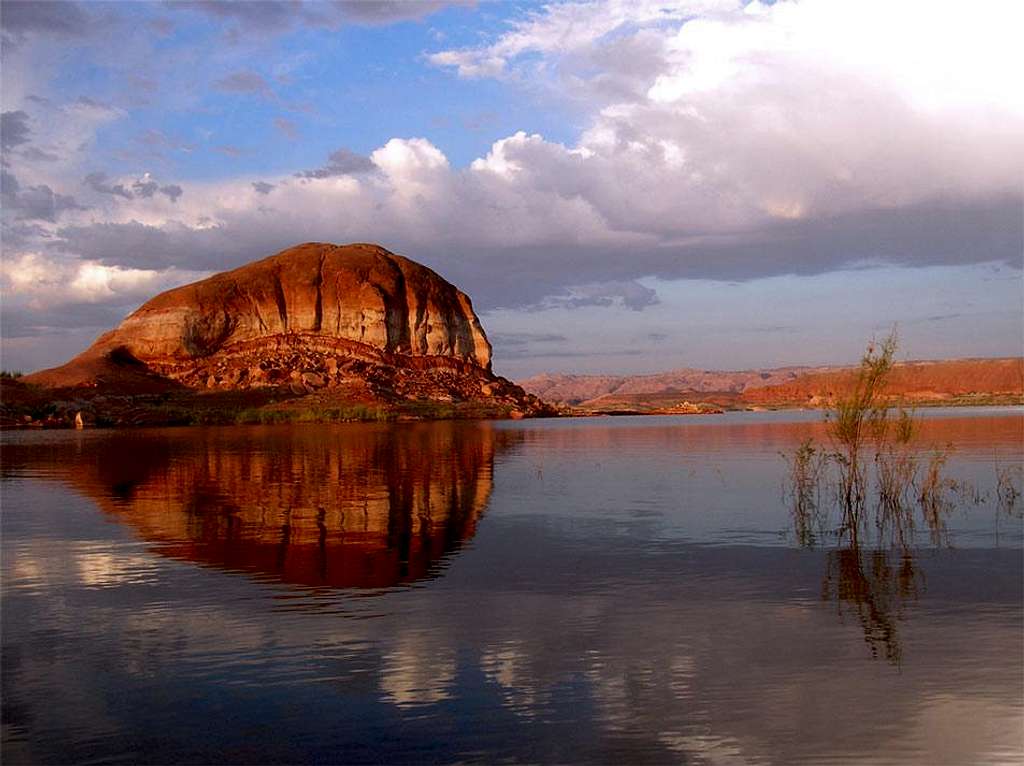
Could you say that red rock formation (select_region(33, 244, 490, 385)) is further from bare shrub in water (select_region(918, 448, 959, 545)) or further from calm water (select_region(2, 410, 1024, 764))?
bare shrub in water (select_region(918, 448, 959, 545))

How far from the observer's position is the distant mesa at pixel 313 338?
11850cm

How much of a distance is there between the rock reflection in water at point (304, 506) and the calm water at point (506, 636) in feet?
0.43

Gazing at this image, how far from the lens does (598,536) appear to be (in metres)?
16.9

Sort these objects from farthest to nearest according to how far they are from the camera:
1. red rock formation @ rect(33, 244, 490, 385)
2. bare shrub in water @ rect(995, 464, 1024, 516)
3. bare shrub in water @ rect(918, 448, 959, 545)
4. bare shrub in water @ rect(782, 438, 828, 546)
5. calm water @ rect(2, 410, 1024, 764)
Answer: red rock formation @ rect(33, 244, 490, 385)
bare shrub in water @ rect(995, 464, 1024, 516)
bare shrub in water @ rect(918, 448, 959, 545)
bare shrub in water @ rect(782, 438, 828, 546)
calm water @ rect(2, 410, 1024, 764)

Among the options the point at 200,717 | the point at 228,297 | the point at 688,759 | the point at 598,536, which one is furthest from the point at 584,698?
the point at 228,297

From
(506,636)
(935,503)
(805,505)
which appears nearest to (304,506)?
(805,505)

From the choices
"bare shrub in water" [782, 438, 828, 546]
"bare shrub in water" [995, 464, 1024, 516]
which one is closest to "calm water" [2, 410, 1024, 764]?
"bare shrub in water" [995, 464, 1024, 516]

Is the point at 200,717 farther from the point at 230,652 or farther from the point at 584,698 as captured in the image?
the point at 584,698

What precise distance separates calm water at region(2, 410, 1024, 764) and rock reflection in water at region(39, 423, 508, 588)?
0.13 meters

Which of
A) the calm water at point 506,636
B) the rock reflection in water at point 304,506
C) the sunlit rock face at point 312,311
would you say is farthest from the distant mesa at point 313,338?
the calm water at point 506,636

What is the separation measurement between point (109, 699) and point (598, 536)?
10.3 meters

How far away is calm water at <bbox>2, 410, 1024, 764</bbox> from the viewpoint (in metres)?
7.09

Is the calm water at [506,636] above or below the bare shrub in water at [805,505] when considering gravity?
below

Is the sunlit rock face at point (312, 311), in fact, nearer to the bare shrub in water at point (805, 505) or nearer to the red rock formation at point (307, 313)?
the red rock formation at point (307, 313)
